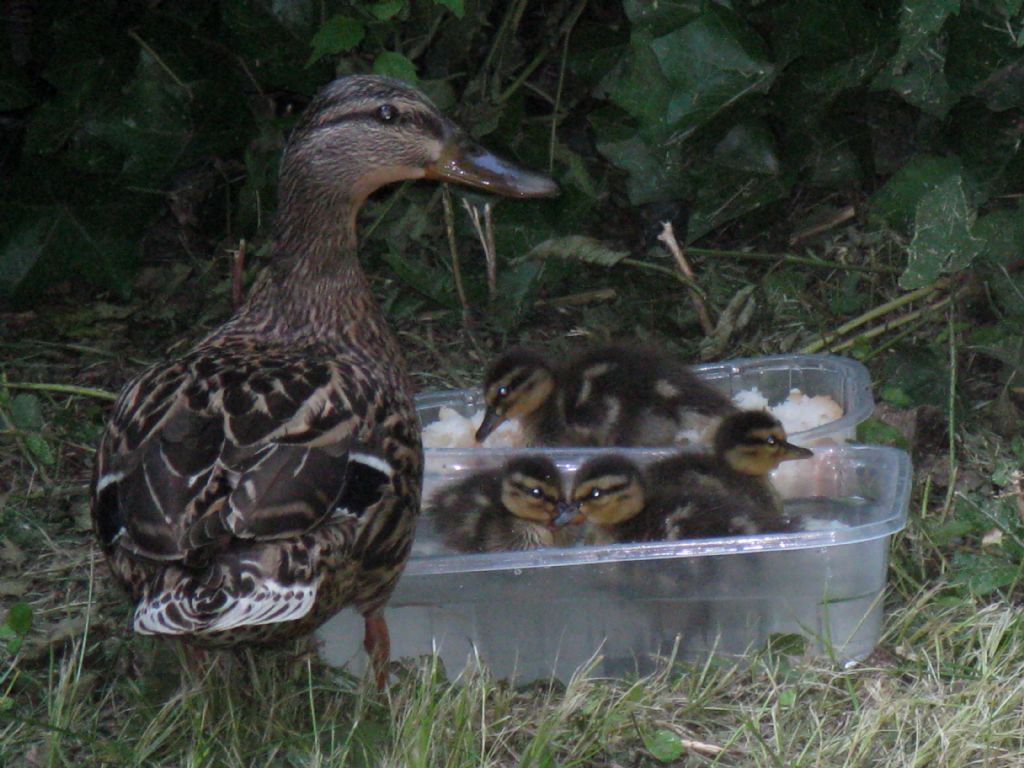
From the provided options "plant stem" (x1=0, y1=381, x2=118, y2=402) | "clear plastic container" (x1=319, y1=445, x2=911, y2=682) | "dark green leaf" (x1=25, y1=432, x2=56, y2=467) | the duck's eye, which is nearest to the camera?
"clear plastic container" (x1=319, y1=445, x2=911, y2=682)

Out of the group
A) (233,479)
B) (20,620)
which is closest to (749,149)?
(233,479)

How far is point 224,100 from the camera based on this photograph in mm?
4137

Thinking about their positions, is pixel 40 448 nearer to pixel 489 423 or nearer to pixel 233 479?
pixel 489 423

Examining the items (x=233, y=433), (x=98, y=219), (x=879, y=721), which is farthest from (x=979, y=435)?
(x=98, y=219)

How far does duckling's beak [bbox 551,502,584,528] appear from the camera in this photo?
3103 millimetres

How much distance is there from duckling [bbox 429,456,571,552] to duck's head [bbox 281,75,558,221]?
605 mm

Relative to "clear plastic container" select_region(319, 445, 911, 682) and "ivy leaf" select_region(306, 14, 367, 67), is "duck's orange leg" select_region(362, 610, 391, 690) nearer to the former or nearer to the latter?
"clear plastic container" select_region(319, 445, 911, 682)

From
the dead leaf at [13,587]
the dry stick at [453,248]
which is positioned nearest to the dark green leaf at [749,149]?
the dry stick at [453,248]

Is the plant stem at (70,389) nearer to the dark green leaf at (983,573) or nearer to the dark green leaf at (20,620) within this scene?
the dark green leaf at (20,620)

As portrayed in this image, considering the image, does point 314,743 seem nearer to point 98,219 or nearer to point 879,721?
point 879,721

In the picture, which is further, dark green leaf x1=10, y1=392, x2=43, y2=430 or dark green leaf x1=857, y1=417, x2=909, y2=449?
dark green leaf x1=10, y1=392, x2=43, y2=430

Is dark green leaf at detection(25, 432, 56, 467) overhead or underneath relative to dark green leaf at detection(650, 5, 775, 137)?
underneath

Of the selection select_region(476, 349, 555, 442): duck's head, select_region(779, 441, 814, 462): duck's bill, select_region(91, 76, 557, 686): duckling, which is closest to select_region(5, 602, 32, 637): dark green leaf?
select_region(91, 76, 557, 686): duckling

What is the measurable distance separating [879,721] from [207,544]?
46.0 inches
